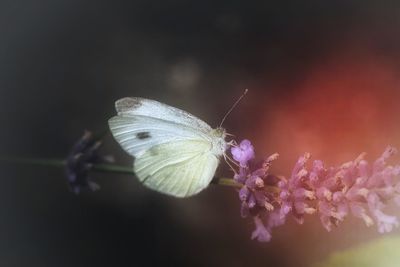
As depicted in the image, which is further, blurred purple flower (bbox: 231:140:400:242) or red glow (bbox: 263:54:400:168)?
red glow (bbox: 263:54:400:168)

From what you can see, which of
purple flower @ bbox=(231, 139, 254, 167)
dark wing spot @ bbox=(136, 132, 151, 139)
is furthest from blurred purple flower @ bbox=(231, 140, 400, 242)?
dark wing spot @ bbox=(136, 132, 151, 139)

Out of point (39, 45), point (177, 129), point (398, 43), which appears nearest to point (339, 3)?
point (398, 43)

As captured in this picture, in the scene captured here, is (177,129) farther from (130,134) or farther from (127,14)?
(127,14)

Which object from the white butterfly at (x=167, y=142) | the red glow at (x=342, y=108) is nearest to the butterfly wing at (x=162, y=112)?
the white butterfly at (x=167, y=142)

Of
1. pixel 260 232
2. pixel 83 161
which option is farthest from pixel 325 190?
pixel 83 161

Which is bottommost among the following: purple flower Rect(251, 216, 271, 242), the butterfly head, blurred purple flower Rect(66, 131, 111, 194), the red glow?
blurred purple flower Rect(66, 131, 111, 194)

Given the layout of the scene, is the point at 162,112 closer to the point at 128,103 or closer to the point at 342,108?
the point at 128,103

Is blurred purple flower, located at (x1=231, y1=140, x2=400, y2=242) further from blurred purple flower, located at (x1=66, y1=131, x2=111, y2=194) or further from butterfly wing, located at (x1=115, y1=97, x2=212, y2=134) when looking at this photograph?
blurred purple flower, located at (x1=66, y1=131, x2=111, y2=194)

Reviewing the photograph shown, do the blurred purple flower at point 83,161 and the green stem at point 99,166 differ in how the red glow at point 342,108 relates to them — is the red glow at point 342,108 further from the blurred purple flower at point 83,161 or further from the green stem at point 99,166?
the blurred purple flower at point 83,161
